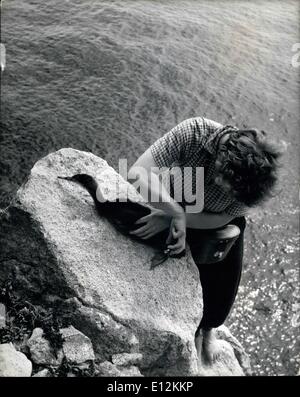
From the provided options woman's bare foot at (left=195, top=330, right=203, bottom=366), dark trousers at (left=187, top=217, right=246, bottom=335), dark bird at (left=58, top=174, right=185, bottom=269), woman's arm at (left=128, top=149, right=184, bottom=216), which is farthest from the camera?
woman's bare foot at (left=195, top=330, right=203, bottom=366)

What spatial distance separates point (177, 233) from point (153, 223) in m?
0.20

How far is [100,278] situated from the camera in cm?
314

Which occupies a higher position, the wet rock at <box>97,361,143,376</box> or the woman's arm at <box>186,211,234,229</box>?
the woman's arm at <box>186,211,234,229</box>

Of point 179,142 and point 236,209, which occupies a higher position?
point 179,142

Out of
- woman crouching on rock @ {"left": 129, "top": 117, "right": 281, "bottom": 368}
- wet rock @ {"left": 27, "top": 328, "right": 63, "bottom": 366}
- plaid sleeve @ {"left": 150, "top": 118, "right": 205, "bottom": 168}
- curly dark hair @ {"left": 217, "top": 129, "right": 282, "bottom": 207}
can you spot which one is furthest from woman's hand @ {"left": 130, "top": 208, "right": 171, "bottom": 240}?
wet rock @ {"left": 27, "top": 328, "right": 63, "bottom": 366}

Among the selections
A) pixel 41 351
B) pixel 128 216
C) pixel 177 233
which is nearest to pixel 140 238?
pixel 128 216

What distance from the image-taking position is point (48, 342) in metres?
3.02

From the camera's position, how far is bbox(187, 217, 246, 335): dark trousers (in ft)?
11.1

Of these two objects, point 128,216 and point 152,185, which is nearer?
point 152,185

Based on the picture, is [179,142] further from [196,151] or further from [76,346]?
[76,346]

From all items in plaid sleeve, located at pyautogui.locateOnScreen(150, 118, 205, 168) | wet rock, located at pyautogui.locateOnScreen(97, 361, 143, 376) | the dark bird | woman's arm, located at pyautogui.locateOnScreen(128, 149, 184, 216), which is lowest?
wet rock, located at pyautogui.locateOnScreen(97, 361, 143, 376)

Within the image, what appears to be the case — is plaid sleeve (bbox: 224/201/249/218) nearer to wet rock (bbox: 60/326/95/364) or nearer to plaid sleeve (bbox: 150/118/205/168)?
plaid sleeve (bbox: 150/118/205/168)

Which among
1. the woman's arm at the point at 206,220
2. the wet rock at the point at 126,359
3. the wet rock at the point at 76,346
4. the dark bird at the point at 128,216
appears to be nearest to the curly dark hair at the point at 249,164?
the woman's arm at the point at 206,220
